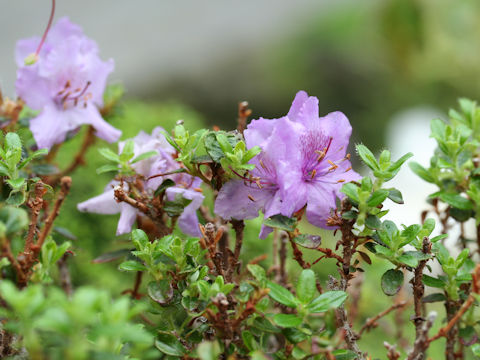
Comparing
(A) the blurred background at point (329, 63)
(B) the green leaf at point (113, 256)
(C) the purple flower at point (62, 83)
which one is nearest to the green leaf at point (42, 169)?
(C) the purple flower at point (62, 83)

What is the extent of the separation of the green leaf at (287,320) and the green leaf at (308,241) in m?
0.08

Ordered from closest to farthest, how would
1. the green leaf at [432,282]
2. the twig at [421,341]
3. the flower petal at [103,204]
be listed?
1. the twig at [421,341]
2. the green leaf at [432,282]
3. the flower petal at [103,204]

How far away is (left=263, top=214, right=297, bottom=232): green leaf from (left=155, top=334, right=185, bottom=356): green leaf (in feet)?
0.49

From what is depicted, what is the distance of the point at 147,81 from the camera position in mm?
3686

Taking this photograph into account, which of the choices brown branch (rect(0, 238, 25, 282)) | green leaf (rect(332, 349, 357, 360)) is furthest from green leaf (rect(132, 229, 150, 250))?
green leaf (rect(332, 349, 357, 360))

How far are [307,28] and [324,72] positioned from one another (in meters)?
0.50

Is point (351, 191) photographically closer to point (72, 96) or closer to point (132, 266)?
point (132, 266)

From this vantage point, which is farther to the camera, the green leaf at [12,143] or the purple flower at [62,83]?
the purple flower at [62,83]

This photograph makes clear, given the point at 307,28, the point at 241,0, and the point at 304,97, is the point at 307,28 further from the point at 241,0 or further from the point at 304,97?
the point at 304,97

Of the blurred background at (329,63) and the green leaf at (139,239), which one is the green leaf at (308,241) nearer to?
the green leaf at (139,239)

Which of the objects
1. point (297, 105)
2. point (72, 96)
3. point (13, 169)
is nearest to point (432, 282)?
point (297, 105)

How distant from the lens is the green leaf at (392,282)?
0.60m

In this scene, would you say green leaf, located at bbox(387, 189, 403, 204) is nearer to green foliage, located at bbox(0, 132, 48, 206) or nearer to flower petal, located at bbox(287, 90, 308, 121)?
flower petal, located at bbox(287, 90, 308, 121)

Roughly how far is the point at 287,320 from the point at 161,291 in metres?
0.14
